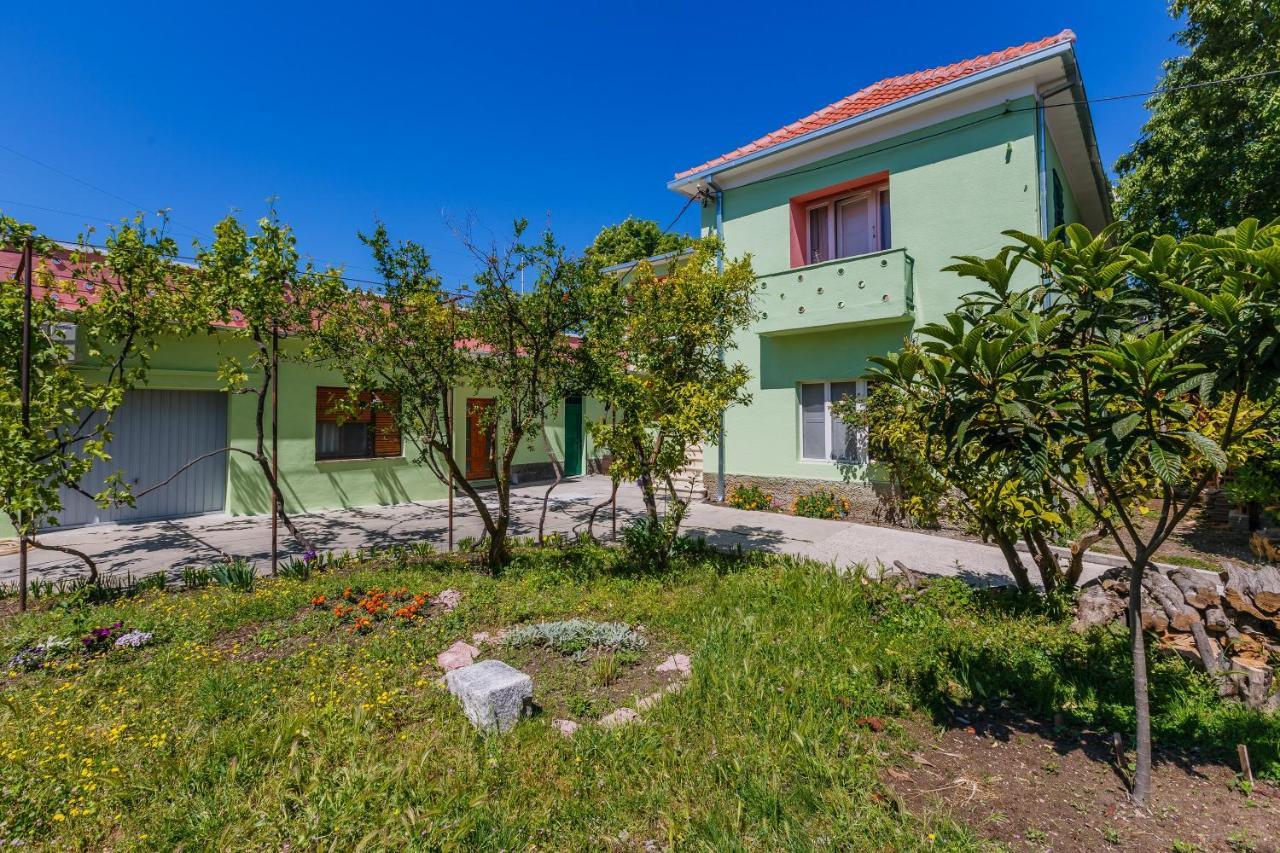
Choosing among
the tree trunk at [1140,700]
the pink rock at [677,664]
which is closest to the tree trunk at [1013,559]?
the tree trunk at [1140,700]

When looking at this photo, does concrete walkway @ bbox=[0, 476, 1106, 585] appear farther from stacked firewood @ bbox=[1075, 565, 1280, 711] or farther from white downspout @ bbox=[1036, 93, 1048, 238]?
white downspout @ bbox=[1036, 93, 1048, 238]

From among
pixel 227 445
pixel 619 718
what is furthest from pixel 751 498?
pixel 227 445

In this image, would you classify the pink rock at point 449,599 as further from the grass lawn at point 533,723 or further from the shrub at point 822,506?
the shrub at point 822,506

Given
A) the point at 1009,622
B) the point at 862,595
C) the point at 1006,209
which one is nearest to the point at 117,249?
the point at 862,595

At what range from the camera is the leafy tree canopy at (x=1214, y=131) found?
904 centimetres

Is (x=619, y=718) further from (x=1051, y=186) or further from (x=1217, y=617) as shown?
(x=1051, y=186)

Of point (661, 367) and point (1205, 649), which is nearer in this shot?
point (1205, 649)

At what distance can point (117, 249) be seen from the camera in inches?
239

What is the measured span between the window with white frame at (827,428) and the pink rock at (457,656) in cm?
742

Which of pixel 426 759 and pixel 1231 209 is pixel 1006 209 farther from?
pixel 426 759

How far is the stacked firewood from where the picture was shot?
351 cm

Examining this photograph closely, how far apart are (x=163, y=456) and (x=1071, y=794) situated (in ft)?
40.0

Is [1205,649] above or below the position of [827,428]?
below

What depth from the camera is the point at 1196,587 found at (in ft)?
14.7
